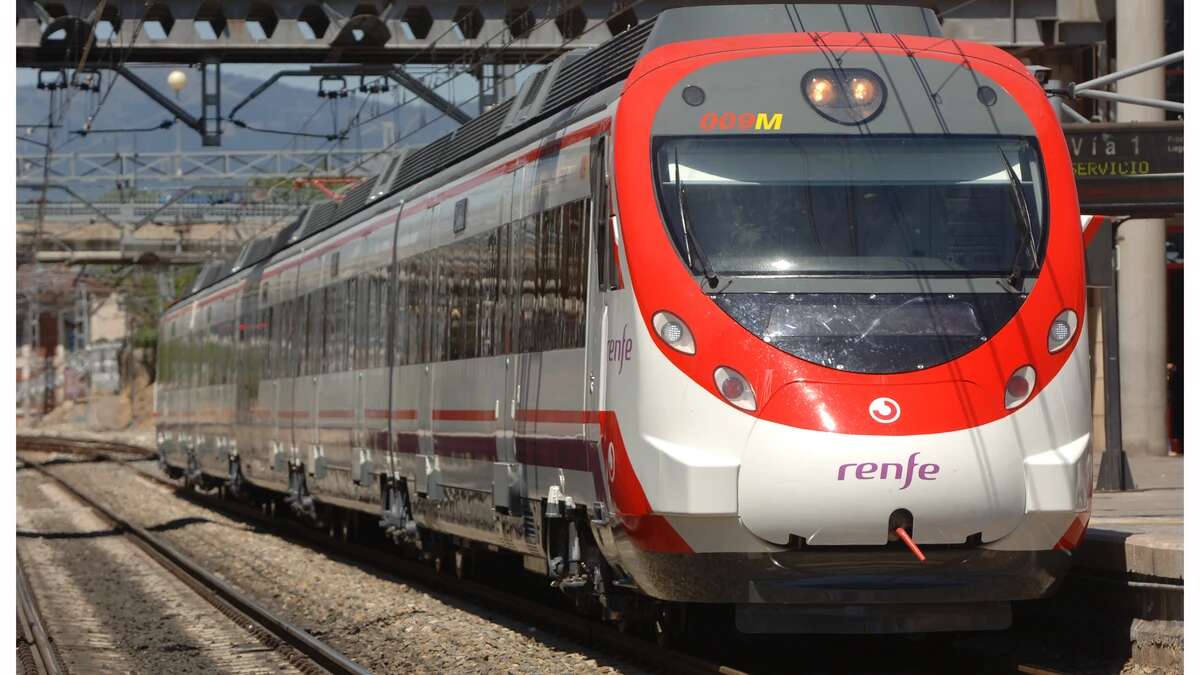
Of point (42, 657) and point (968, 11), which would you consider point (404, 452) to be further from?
point (968, 11)

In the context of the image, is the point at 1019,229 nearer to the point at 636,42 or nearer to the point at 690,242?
the point at 690,242

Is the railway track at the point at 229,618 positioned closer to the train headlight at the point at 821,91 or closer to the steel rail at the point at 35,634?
the steel rail at the point at 35,634

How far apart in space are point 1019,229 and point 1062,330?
0.56 m

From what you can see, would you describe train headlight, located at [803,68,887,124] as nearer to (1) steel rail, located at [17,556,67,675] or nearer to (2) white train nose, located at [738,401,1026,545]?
(2) white train nose, located at [738,401,1026,545]

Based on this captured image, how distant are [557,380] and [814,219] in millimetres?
2363

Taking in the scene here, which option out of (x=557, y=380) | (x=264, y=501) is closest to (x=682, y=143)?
(x=557, y=380)

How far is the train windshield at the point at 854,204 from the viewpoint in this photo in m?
9.66

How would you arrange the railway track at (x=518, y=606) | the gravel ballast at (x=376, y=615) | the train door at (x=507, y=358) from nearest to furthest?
the railway track at (x=518, y=606)
the gravel ballast at (x=376, y=615)
the train door at (x=507, y=358)

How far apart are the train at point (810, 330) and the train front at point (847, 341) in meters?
0.01

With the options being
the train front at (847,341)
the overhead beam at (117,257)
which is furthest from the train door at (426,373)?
the overhead beam at (117,257)

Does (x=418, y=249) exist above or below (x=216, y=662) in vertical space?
above

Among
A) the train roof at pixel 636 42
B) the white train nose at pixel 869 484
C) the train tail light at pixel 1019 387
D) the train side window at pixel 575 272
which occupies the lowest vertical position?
the white train nose at pixel 869 484

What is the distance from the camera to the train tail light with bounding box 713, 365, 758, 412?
9.27 m

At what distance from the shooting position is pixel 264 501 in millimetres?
29719
